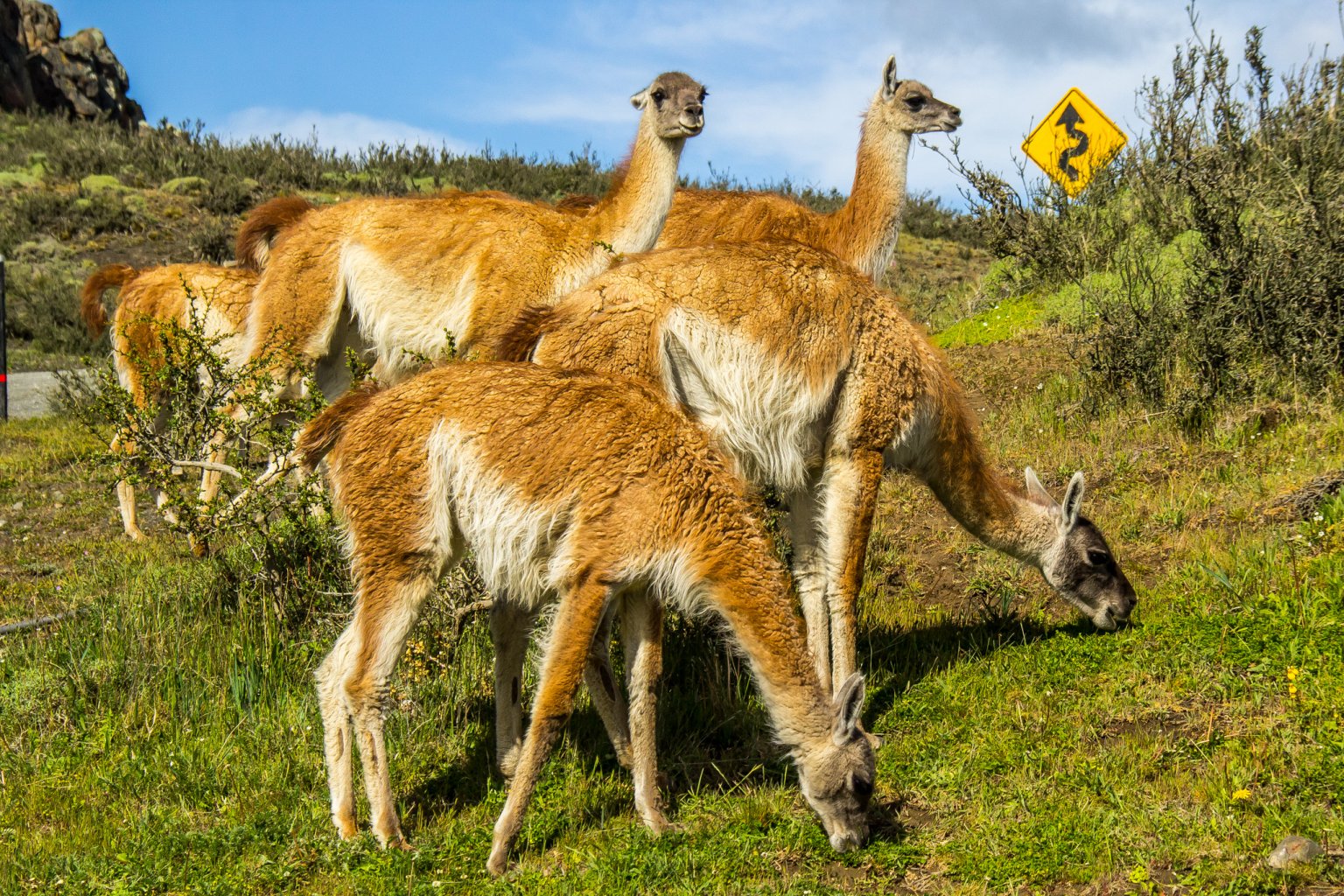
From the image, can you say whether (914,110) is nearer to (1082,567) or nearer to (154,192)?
(1082,567)

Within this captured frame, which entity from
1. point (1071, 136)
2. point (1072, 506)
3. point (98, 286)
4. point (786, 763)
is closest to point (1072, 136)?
point (1071, 136)

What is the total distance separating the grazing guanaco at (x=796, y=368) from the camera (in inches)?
243

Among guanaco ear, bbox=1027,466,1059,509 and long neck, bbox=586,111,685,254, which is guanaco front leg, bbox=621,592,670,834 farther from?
long neck, bbox=586,111,685,254

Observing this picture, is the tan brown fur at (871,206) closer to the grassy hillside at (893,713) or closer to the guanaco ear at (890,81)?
the guanaco ear at (890,81)

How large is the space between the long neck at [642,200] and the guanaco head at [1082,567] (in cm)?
341

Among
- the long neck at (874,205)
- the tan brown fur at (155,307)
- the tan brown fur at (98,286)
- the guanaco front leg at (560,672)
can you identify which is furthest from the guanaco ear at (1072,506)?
the tan brown fur at (98,286)

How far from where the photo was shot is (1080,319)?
35.7ft

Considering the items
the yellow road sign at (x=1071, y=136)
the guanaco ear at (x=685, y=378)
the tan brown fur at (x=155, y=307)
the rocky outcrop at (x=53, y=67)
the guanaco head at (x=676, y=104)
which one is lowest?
the guanaco ear at (x=685, y=378)

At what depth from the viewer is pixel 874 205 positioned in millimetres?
9328

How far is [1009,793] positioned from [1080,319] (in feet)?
21.4

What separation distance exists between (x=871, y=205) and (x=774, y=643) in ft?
16.8

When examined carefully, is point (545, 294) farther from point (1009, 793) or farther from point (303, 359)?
point (1009, 793)

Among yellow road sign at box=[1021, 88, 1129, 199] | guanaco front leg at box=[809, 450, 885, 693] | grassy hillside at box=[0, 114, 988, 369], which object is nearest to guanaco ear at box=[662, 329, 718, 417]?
guanaco front leg at box=[809, 450, 885, 693]

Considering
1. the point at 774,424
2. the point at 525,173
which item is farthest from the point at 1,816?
the point at 525,173
